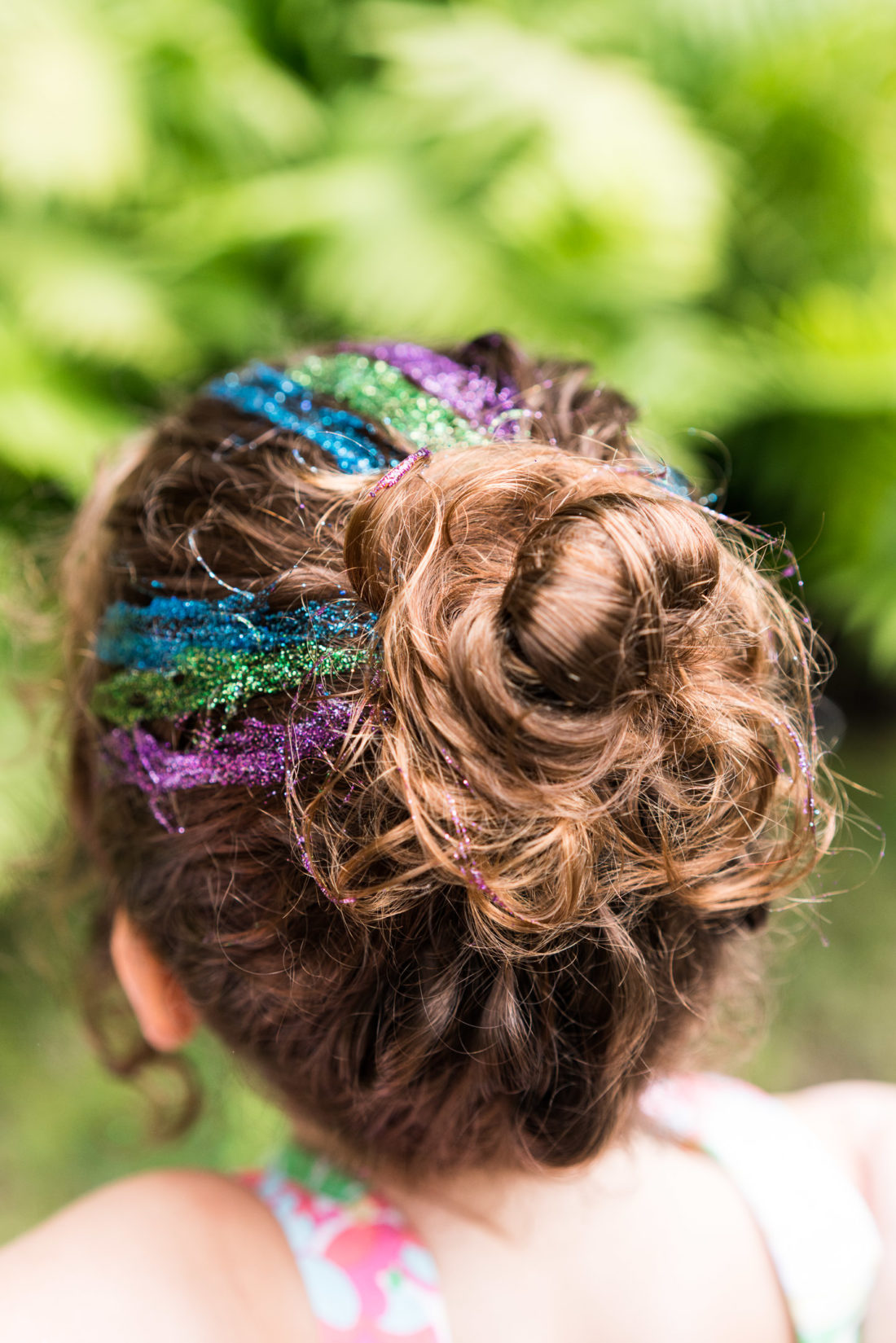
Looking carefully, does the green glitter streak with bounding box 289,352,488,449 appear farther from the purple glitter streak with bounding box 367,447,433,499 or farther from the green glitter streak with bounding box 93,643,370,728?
the green glitter streak with bounding box 93,643,370,728

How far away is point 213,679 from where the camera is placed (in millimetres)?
711

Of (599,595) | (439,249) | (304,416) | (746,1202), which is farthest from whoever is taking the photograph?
(439,249)

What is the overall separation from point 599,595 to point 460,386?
37 cm

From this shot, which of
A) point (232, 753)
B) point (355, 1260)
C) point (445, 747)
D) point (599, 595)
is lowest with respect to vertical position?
→ point (355, 1260)

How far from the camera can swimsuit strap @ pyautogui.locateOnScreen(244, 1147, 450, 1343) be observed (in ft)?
2.59

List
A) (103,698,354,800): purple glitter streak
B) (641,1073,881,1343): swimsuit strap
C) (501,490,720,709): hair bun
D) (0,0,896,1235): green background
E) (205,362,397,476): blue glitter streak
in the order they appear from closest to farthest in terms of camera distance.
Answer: (501,490,720,709): hair bun, (103,698,354,800): purple glitter streak, (205,362,397,476): blue glitter streak, (641,1073,881,1343): swimsuit strap, (0,0,896,1235): green background

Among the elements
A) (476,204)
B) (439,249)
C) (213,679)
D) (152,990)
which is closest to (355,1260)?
(152,990)

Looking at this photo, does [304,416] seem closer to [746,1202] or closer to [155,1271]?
[155,1271]

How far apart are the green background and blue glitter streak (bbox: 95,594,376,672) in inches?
42.1

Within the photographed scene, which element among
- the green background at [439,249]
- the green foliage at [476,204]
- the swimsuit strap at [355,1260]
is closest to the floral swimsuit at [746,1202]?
the swimsuit strap at [355,1260]

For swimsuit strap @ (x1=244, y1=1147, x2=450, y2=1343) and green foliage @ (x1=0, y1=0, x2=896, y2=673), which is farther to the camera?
green foliage @ (x1=0, y1=0, x2=896, y2=673)

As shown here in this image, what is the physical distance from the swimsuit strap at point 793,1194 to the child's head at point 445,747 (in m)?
0.24

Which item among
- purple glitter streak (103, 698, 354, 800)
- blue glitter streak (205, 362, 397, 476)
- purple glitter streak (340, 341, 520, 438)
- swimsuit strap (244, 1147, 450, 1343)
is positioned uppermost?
purple glitter streak (340, 341, 520, 438)

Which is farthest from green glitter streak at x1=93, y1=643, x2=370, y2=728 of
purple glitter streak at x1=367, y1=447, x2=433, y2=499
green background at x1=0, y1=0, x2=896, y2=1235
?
green background at x1=0, y1=0, x2=896, y2=1235
